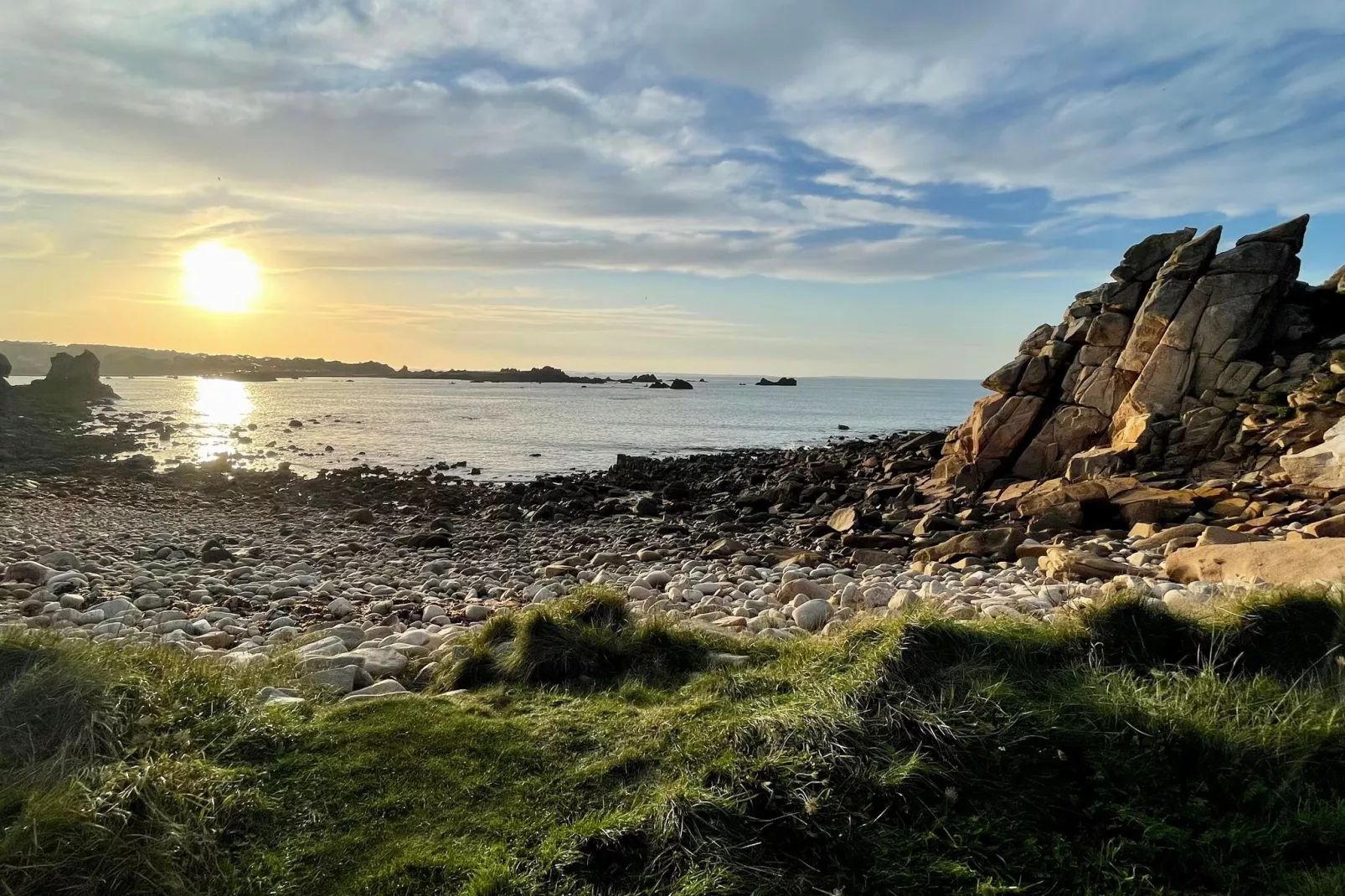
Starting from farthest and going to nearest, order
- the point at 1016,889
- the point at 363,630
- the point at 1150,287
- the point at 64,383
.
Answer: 1. the point at 64,383
2. the point at 1150,287
3. the point at 363,630
4. the point at 1016,889

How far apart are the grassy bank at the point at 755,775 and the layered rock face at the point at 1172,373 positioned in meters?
15.9

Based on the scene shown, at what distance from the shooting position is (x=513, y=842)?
140 inches

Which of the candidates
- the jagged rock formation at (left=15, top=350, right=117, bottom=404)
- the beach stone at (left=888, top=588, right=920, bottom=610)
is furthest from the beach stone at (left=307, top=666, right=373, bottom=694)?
the jagged rock formation at (left=15, top=350, right=117, bottom=404)

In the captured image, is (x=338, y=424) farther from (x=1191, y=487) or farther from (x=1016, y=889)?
(x=1016, y=889)

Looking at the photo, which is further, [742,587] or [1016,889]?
[742,587]

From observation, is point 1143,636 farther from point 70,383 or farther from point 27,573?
point 70,383

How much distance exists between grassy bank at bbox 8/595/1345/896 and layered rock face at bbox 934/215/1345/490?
15.9 m

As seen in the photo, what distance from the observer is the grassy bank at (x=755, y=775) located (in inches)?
132

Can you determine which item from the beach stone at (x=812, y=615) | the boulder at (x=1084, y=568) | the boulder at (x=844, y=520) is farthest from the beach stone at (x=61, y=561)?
the boulder at (x=1084, y=568)

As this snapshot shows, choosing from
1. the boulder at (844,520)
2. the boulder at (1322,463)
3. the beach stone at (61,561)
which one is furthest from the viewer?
the boulder at (844,520)

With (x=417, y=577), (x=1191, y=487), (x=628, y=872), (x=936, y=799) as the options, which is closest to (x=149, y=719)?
(x=628, y=872)

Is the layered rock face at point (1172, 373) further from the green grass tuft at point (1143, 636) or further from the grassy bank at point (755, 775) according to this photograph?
the grassy bank at point (755, 775)

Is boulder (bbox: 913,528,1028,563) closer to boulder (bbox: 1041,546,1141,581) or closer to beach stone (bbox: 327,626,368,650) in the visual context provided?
boulder (bbox: 1041,546,1141,581)

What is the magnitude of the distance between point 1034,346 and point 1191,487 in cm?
942
